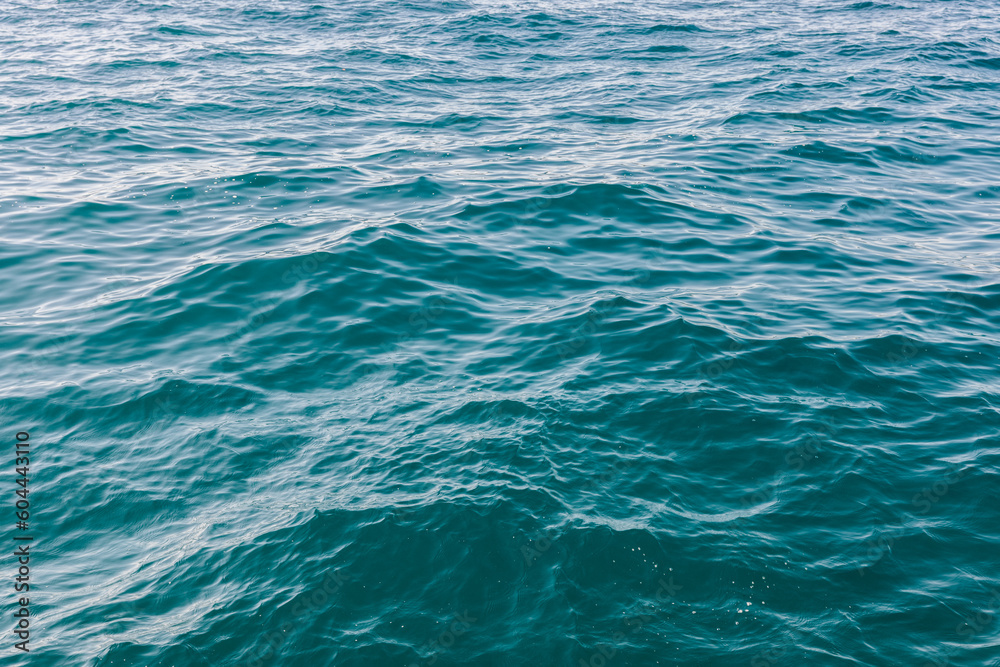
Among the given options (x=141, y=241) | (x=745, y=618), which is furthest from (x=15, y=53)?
(x=745, y=618)

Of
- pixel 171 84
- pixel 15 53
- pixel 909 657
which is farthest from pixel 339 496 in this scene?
pixel 15 53

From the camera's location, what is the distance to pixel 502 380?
1138cm

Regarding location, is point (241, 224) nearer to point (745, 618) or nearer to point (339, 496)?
point (339, 496)

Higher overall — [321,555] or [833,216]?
[321,555]

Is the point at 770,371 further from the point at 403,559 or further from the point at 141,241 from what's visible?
the point at 141,241

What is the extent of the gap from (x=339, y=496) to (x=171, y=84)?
22890 mm

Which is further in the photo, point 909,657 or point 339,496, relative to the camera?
point 339,496

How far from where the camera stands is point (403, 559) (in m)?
8.34

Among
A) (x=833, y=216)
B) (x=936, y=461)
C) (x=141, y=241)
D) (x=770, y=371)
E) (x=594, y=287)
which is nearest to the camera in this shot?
(x=936, y=461)

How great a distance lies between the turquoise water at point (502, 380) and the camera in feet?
25.5

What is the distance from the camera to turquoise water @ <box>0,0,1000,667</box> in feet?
25.5

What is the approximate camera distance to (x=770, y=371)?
1163 centimetres

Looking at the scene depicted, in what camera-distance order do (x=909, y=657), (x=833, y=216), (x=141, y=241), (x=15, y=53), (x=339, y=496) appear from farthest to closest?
(x=15, y=53)
(x=833, y=216)
(x=141, y=241)
(x=339, y=496)
(x=909, y=657)

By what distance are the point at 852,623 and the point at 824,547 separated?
1077 mm
